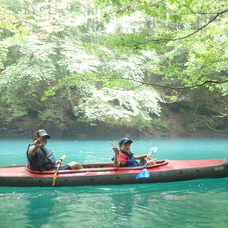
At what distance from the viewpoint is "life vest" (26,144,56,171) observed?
620cm

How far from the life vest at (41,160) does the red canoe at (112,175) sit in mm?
143

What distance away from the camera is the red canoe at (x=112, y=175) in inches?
243

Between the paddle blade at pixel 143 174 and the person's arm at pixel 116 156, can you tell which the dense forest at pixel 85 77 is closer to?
the person's arm at pixel 116 156

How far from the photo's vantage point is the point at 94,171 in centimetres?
646

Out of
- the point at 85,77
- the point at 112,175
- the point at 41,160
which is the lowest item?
the point at 112,175

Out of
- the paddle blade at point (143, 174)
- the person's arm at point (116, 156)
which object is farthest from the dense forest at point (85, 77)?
the paddle blade at point (143, 174)

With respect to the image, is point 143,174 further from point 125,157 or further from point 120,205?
point 120,205

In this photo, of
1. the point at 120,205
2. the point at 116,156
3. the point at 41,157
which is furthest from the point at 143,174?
the point at 41,157

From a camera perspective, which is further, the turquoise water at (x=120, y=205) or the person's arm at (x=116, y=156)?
the person's arm at (x=116, y=156)

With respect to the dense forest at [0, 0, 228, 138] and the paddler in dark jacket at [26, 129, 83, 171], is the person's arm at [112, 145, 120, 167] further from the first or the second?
the dense forest at [0, 0, 228, 138]

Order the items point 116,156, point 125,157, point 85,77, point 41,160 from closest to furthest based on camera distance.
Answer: point 116,156, point 41,160, point 125,157, point 85,77

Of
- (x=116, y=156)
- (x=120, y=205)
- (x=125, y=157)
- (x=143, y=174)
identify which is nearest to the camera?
(x=120, y=205)

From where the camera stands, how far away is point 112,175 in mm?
6266

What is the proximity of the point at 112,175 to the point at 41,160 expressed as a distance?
1665 millimetres
